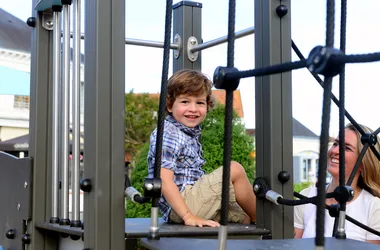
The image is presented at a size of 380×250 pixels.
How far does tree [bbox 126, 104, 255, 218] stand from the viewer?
3588mm

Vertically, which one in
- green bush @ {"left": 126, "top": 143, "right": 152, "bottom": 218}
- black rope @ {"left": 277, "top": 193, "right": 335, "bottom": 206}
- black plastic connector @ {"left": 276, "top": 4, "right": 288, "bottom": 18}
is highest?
black plastic connector @ {"left": 276, "top": 4, "right": 288, "bottom": 18}

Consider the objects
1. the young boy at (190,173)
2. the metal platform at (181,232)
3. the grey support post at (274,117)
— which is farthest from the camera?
the young boy at (190,173)

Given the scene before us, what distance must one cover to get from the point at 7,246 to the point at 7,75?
3381 millimetres

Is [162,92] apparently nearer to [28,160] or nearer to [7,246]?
[28,160]

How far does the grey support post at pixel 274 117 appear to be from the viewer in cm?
120

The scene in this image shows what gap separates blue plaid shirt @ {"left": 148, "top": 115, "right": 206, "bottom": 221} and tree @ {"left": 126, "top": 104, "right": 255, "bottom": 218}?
6.43 feet

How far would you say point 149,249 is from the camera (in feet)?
2.85

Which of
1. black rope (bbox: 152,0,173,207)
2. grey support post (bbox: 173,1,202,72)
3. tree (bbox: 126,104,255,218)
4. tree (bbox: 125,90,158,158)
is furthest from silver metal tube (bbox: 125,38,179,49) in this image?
tree (bbox: 125,90,158,158)

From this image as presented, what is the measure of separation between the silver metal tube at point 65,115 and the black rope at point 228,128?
24.6 inches

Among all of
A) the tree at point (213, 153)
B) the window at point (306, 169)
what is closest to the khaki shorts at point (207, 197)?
the tree at point (213, 153)

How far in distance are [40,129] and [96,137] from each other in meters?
0.44

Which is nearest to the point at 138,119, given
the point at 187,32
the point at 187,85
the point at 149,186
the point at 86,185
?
the point at 187,32

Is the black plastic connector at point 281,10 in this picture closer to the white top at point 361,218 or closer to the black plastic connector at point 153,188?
the black plastic connector at point 153,188

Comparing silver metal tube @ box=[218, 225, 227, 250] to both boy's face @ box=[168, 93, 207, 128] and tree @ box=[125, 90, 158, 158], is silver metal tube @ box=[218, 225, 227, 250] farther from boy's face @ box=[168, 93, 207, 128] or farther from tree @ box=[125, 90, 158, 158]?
tree @ box=[125, 90, 158, 158]
